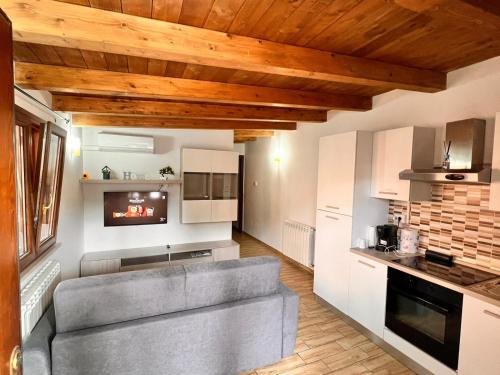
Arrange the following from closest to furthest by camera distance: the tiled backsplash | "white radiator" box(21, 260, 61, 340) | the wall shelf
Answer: "white radiator" box(21, 260, 61, 340) → the tiled backsplash → the wall shelf

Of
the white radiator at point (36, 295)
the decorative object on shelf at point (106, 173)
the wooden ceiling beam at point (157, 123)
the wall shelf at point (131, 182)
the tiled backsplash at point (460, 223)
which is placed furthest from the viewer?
the decorative object on shelf at point (106, 173)

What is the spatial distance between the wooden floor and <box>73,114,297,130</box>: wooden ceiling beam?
9.07 feet

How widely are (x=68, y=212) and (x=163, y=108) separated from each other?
1690 millimetres

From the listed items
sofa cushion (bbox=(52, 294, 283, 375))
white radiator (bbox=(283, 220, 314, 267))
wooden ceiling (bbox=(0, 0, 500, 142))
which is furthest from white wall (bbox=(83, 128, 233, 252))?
sofa cushion (bbox=(52, 294, 283, 375))

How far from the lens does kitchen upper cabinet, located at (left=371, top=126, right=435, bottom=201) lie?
250 cm

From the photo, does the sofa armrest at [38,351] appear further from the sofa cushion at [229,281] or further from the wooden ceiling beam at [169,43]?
the wooden ceiling beam at [169,43]

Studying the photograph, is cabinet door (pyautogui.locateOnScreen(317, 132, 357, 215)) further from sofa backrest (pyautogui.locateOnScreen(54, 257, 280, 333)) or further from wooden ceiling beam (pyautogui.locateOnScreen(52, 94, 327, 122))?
sofa backrest (pyautogui.locateOnScreen(54, 257, 280, 333))

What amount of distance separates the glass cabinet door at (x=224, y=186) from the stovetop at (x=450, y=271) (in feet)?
9.17

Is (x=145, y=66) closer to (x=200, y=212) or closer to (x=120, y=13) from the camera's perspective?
(x=120, y=13)

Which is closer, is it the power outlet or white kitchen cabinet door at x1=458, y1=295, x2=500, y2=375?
white kitchen cabinet door at x1=458, y1=295, x2=500, y2=375

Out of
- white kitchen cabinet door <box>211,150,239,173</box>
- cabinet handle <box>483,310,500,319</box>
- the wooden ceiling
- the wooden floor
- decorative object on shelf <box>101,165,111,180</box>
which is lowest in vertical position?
the wooden floor

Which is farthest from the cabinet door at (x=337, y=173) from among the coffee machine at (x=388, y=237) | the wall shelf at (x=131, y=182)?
the wall shelf at (x=131, y=182)

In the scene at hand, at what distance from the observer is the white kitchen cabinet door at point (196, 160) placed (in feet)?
14.0

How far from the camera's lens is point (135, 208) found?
4.13 metres
